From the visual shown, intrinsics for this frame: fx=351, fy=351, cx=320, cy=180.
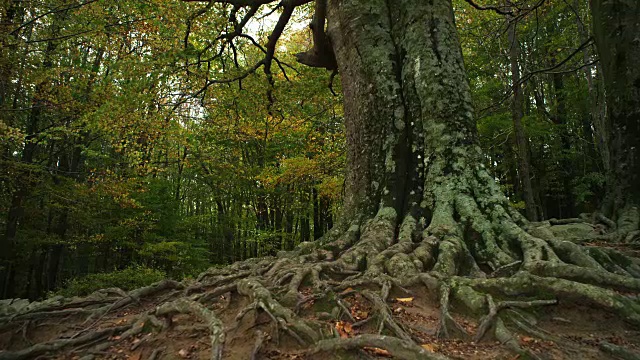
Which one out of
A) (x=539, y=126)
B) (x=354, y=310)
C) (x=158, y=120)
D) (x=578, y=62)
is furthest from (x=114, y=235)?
(x=578, y=62)

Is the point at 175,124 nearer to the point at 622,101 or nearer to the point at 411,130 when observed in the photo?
the point at 411,130

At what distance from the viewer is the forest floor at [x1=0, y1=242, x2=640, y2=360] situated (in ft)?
8.11

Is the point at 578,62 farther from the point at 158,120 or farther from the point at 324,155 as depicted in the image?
the point at 158,120

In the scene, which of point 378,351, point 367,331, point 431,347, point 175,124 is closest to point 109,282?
point 175,124

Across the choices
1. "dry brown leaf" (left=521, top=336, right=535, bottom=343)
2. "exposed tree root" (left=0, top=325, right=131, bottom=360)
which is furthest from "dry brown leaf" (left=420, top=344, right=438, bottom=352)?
"exposed tree root" (left=0, top=325, right=131, bottom=360)

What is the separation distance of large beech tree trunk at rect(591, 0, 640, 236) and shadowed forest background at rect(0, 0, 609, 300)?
0.87 meters

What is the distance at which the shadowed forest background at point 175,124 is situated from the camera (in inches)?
351

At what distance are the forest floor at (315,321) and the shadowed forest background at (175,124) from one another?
18.8 ft

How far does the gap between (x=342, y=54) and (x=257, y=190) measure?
13432 millimetres

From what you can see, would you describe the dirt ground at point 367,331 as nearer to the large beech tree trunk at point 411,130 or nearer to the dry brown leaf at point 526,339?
the dry brown leaf at point 526,339

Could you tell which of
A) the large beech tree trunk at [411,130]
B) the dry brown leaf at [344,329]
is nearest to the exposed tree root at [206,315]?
the dry brown leaf at [344,329]

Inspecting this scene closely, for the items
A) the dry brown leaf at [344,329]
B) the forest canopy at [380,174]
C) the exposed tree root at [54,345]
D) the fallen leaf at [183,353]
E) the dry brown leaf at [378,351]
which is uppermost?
the forest canopy at [380,174]

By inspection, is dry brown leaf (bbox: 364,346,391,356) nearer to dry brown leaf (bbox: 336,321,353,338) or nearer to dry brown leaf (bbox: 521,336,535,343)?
dry brown leaf (bbox: 336,321,353,338)

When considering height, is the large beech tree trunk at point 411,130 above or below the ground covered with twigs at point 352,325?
above
